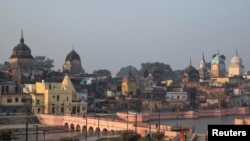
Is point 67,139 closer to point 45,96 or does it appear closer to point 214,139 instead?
point 214,139

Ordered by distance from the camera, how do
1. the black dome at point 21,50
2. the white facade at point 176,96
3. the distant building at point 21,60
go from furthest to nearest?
the white facade at point 176,96
the black dome at point 21,50
the distant building at point 21,60

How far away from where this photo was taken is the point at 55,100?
4409 cm

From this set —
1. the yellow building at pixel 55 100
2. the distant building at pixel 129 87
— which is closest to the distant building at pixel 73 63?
the distant building at pixel 129 87

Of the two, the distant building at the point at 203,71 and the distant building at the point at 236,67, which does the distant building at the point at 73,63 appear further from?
the distant building at the point at 236,67

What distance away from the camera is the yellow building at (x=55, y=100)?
4400 centimetres

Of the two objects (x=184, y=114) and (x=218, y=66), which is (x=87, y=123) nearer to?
(x=184, y=114)

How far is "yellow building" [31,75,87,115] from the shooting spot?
4400 cm

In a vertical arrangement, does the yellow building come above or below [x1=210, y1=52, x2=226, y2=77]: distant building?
below

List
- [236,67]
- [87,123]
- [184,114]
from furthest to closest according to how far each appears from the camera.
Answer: [236,67]
[184,114]
[87,123]

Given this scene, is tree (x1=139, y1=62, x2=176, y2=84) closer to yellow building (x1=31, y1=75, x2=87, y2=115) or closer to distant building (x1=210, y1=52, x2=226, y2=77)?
distant building (x1=210, y1=52, x2=226, y2=77)

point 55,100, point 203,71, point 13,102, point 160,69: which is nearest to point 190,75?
point 203,71

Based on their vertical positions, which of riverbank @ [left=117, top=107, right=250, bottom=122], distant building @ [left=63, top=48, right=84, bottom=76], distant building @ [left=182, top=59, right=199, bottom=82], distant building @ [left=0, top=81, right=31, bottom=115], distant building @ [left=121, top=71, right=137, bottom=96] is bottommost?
riverbank @ [left=117, top=107, right=250, bottom=122]

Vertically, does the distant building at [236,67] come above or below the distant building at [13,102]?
above

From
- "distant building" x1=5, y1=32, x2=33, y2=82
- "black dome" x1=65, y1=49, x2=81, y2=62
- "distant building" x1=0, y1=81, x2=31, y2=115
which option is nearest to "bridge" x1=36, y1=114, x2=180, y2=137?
"distant building" x1=0, y1=81, x2=31, y2=115
